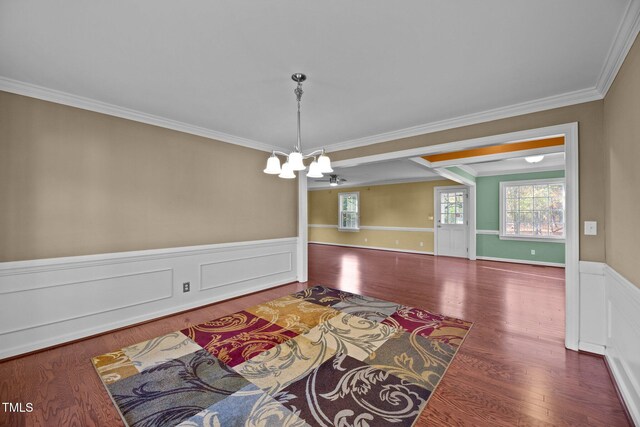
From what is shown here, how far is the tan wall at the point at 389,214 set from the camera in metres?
8.27

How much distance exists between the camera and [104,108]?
288 cm

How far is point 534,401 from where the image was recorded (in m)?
1.86

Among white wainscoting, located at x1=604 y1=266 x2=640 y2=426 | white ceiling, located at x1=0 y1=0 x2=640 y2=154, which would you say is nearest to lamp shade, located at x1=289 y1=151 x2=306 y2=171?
white ceiling, located at x1=0 y1=0 x2=640 y2=154

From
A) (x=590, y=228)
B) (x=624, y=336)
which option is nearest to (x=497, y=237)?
(x=590, y=228)

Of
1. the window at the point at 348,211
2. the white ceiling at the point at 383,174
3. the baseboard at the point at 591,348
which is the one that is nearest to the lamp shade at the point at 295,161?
the baseboard at the point at 591,348

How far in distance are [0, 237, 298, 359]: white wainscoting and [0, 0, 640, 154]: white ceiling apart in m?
1.68

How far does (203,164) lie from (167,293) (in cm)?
176

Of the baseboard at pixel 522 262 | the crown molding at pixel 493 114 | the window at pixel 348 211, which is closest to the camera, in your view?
the crown molding at pixel 493 114

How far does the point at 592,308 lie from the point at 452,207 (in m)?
5.54

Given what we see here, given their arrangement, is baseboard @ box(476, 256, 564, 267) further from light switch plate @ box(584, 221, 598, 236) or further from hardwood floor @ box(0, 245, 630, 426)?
light switch plate @ box(584, 221, 598, 236)

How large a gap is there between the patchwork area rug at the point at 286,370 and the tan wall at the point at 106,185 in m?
1.23

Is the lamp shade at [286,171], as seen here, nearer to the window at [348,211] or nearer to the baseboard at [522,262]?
the baseboard at [522,262]

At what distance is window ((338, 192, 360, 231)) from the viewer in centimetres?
987

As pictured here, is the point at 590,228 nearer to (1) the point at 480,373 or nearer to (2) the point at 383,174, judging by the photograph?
(1) the point at 480,373
